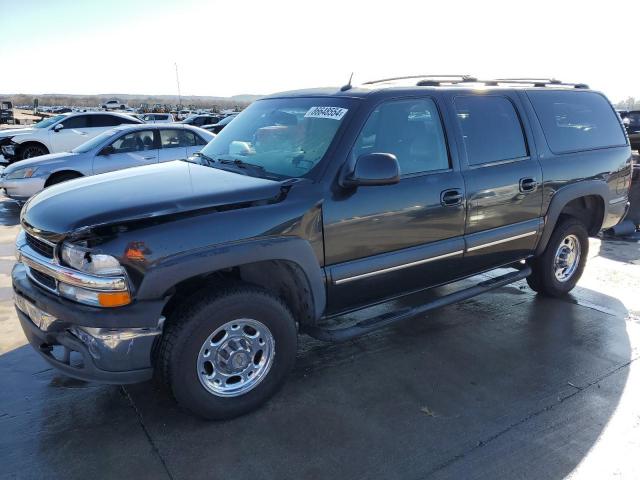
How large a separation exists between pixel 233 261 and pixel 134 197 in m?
0.68

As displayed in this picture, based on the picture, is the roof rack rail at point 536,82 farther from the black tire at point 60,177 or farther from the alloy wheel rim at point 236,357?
the black tire at point 60,177

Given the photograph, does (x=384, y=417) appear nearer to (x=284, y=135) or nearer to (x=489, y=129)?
(x=284, y=135)

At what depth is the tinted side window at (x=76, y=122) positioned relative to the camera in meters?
13.5

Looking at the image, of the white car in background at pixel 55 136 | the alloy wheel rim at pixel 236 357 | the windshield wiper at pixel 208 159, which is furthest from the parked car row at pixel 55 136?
the alloy wheel rim at pixel 236 357

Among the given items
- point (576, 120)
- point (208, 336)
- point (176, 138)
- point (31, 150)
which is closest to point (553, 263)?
point (576, 120)

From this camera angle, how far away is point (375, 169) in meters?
3.06

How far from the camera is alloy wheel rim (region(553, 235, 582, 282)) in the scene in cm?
498

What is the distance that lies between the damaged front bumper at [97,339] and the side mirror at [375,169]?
1.40 meters

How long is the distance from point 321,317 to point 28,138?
41.4 ft

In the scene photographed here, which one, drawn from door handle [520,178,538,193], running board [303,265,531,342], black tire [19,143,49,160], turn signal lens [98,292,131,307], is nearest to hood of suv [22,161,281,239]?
turn signal lens [98,292,131,307]

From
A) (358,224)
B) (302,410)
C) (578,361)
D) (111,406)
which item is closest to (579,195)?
(578,361)

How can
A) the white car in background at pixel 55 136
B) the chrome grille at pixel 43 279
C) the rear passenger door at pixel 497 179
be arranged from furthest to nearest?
the white car in background at pixel 55 136
the rear passenger door at pixel 497 179
the chrome grille at pixel 43 279

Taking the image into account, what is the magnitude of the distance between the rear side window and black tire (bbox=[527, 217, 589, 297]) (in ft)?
2.45

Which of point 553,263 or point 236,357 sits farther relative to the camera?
point 553,263
